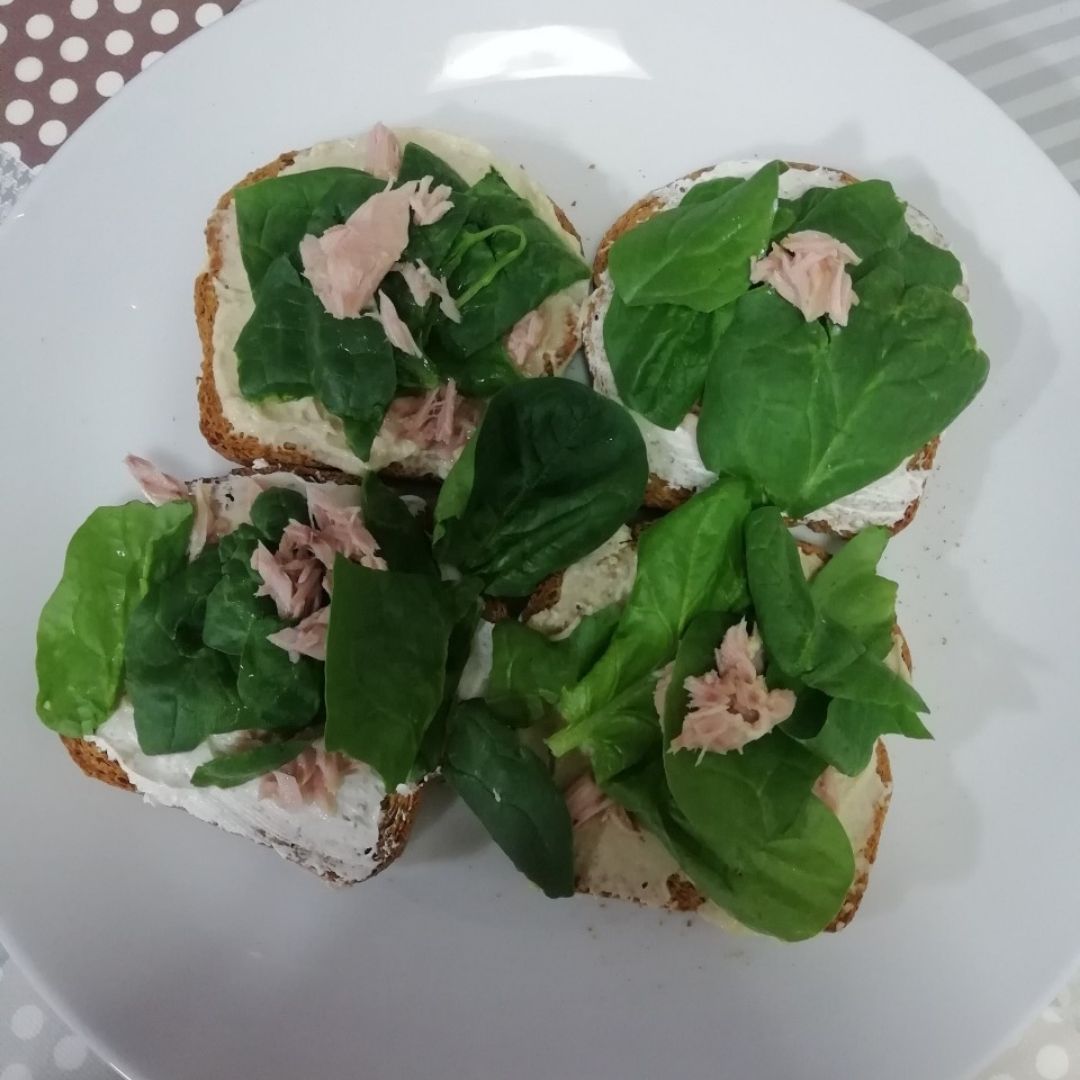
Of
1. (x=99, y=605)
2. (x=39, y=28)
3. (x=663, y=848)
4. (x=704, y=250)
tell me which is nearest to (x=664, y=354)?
(x=704, y=250)

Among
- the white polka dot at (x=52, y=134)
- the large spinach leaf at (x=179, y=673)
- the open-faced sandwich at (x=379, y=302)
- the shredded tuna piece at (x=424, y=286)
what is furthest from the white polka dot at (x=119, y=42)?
the large spinach leaf at (x=179, y=673)

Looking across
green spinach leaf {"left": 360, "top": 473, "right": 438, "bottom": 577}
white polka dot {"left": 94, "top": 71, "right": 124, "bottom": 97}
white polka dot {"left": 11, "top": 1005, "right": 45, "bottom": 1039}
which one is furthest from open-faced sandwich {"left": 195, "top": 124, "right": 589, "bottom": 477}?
white polka dot {"left": 11, "top": 1005, "right": 45, "bottom": 1039}

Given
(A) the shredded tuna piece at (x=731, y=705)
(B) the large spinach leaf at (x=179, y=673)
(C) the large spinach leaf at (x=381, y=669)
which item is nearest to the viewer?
(C) the large spinach leaf at (x=381, y=669)

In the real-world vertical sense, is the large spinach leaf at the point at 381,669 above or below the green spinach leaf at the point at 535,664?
above

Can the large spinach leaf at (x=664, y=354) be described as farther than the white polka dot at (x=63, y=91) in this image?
No

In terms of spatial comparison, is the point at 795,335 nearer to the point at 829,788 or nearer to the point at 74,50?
the point at 829,788

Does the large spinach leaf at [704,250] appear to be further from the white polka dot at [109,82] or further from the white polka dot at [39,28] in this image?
the white polka dot at [39,28]

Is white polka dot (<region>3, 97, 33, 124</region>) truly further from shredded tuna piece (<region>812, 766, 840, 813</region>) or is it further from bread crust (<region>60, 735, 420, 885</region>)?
shredded tuna piece (<region>812, 766, 840, 813</region>)
